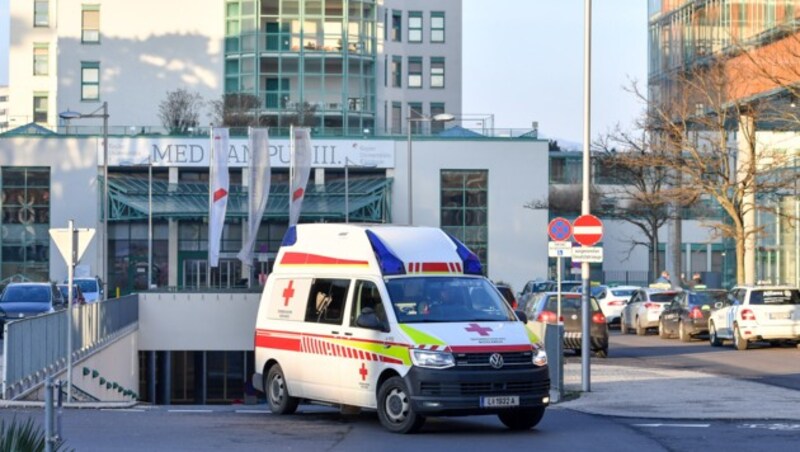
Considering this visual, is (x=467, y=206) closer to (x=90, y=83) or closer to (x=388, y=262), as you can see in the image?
(x=90, y=83)

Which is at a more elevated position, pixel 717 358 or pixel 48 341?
pixel 48 341

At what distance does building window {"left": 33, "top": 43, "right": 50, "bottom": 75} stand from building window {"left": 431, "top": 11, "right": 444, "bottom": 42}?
26.3 m

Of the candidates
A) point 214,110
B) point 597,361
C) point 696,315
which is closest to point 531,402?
point 597,361

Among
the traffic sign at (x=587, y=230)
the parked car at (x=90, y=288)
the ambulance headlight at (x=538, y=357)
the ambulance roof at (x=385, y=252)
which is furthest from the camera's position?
the parked car at (x=90, y=288)

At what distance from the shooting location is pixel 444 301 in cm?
1778

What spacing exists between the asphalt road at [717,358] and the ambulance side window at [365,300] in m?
9.63

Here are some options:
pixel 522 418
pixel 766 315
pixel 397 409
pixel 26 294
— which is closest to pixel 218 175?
pixel 26 294

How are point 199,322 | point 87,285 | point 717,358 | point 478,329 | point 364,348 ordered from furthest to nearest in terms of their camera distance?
1. point 87,285
2. point 199,322
3. point 717,358
4. point 364,348
5. point 478,329

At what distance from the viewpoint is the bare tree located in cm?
7631

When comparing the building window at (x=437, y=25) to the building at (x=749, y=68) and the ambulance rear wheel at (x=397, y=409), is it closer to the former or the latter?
the building at (x=749, y=68)

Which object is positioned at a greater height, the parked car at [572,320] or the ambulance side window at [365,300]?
the ambulance side window at [365,300]

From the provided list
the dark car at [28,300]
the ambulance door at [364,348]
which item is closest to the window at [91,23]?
the dark car at [28,300]

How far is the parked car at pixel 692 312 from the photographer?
43344mm

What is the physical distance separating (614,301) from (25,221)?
2900 cm
